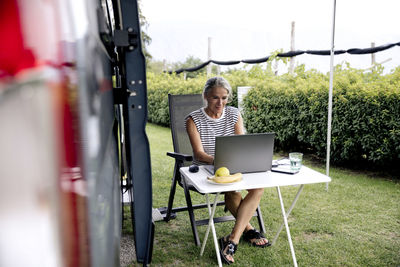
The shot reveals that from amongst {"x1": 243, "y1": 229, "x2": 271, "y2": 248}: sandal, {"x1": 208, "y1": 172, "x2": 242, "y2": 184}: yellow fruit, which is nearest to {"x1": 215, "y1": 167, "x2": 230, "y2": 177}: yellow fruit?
{"x1": 208, "y1": 172, "x2": 242, "y2": 184}: yellow fruit

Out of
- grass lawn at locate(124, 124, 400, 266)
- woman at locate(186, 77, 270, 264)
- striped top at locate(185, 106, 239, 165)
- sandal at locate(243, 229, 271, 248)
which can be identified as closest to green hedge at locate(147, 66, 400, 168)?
grass lawn at locate(124, 124, 400, 266)

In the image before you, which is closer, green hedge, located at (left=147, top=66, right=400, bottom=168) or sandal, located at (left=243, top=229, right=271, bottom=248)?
sandal, located at (left=243, top=229, right=271, bottom=248)

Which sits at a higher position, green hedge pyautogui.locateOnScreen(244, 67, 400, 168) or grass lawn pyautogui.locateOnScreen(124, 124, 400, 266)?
green hedge pyautogui.locateOnScreen(244, 67, 400, 168)

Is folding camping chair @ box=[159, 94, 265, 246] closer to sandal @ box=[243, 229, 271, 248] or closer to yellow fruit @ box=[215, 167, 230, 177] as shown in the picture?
sandal @ box=[243, 229, 271, 248]

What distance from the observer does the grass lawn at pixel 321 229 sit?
2.91 m

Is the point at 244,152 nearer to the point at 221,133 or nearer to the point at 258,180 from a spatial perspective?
the point at 258,180

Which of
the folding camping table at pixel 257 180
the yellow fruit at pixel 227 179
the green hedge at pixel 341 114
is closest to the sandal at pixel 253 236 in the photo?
the folding camping table at pixel 257 180

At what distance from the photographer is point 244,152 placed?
2.59m

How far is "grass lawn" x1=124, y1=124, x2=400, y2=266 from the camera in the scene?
2.91 meters

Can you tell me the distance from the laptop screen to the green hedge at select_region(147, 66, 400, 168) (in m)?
3.05

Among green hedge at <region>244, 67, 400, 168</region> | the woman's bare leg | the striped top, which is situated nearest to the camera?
the woman's bare leg

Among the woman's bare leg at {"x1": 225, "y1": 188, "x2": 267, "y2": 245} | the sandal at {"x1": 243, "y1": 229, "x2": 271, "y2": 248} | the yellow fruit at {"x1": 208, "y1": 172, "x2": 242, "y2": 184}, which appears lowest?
the sandal at {"x1": 243, "y1": 229, "x2": 271, "y2": 248}

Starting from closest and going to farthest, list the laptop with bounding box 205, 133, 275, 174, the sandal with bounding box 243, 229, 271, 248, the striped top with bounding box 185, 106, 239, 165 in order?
1. the laptop with bounding box 205, 133, 275, 174
2. the sandal with bounding box 243, 229, 271, 248
3. the striped top with bounding box 185, 106, 239, 165

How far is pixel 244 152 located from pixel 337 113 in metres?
3.50
